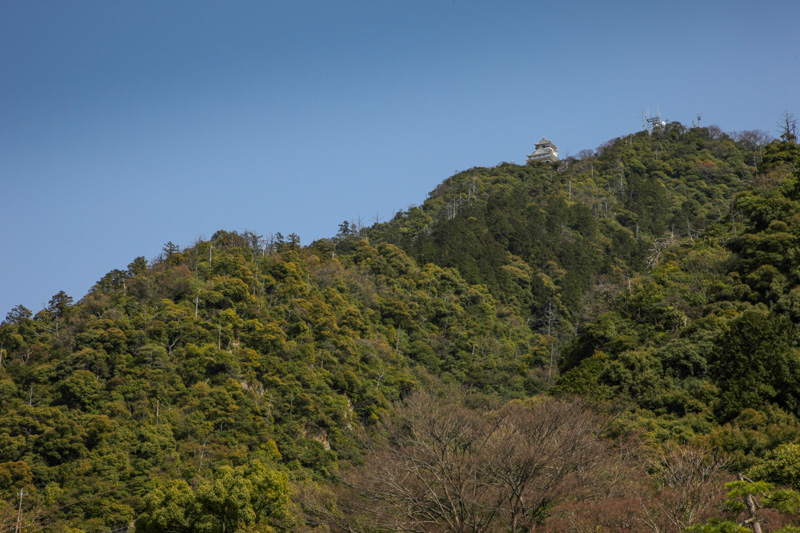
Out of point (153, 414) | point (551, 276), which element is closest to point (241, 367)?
point (153, 414)

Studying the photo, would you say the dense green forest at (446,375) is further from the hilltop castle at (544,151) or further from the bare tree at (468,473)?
the hilltop castle at (544,151)

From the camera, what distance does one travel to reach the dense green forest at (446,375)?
21188mm

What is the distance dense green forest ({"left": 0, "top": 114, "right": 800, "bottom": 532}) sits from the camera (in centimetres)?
2119

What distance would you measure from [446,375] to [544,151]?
5852cm

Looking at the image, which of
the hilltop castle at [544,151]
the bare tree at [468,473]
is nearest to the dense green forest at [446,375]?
the bare tree at [468,473]

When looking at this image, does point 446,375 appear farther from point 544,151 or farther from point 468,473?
point 544,151

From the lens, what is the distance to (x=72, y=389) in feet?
136

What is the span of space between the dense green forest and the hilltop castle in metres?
20.9

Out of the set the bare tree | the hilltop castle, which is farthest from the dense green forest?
the hilltop castle

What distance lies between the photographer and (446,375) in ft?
173

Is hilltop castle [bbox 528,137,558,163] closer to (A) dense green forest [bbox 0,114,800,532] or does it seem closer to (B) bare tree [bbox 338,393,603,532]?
(A) dense green forest [bbox 0,114,800,532]

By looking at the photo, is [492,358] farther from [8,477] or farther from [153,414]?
[8,477]

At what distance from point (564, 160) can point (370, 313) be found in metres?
46.1

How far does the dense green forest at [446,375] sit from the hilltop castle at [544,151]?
20.9 meters
